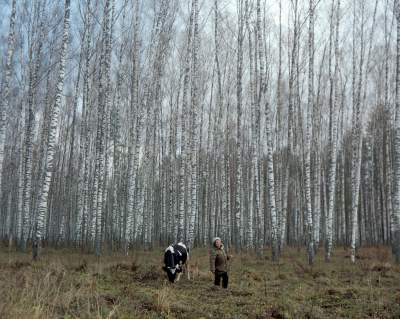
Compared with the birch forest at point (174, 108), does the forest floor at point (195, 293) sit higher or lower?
lower

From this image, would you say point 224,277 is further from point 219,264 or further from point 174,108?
point 174,108

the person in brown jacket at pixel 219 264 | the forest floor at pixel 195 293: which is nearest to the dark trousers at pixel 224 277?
the person in brown jacket at pixel 219 264

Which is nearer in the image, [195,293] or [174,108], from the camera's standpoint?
[195,293]

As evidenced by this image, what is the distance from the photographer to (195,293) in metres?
9.21

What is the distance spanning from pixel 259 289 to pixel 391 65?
20.4 m

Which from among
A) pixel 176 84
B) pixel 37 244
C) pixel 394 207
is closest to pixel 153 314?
pixel 37 244

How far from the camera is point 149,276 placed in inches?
432

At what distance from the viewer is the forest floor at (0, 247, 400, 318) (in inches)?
242

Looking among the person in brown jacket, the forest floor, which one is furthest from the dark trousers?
the forest floor

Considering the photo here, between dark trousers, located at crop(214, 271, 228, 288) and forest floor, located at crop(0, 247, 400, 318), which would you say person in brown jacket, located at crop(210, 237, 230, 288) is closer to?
dark trousers, located at crop(214, 271, 228, 288)

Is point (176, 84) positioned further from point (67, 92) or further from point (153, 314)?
point (153, 314)

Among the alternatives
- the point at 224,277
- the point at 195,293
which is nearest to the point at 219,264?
the point at 224,277

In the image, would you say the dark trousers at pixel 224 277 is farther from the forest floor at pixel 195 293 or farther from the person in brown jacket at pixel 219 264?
the forest floor at pixel 195 293

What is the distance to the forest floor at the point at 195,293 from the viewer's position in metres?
6.14
